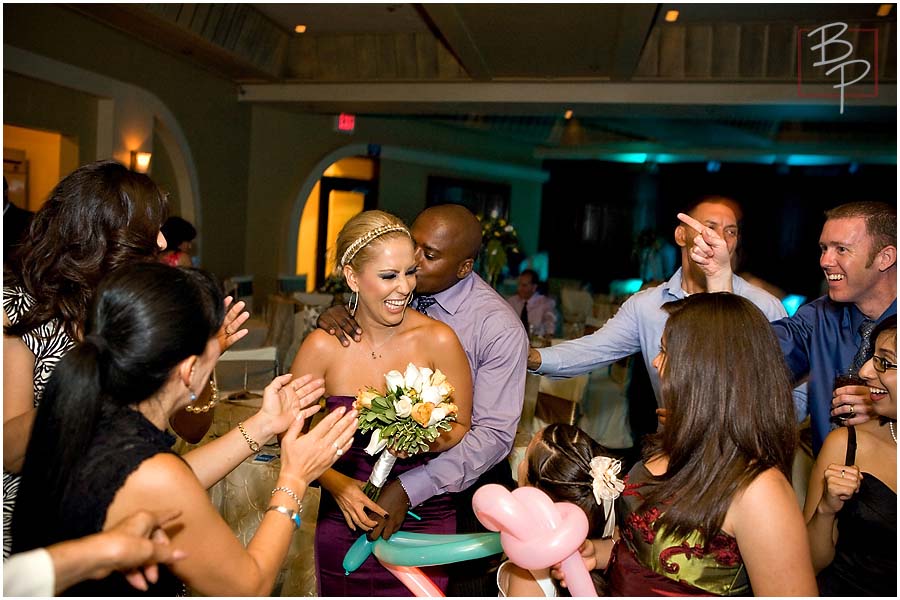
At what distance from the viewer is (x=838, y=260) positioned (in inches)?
98.0

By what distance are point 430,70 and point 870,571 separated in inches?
319

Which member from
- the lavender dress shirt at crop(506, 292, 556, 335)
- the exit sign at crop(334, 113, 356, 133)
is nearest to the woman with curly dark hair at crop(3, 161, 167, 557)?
the lavender dress shirt at crop(506, 292, 556, 335)

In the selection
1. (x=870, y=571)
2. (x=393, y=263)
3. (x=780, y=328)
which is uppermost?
(x=393, y=263)

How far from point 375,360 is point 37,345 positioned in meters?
0.94

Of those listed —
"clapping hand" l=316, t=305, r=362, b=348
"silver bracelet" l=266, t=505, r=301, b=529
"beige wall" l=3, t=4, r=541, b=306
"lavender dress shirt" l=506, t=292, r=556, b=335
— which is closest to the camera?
"silver bracelet" l=266, t=505, r=301, b=529

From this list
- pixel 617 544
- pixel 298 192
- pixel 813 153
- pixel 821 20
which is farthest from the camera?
pixel 813 153

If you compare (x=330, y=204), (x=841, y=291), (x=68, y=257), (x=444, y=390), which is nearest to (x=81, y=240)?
(x=68, y=257)

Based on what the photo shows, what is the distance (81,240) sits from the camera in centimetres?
207

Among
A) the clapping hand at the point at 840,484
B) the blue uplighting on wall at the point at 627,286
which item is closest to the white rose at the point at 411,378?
the clapping hand at the point at 840,484

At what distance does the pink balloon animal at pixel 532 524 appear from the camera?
164 centimetres

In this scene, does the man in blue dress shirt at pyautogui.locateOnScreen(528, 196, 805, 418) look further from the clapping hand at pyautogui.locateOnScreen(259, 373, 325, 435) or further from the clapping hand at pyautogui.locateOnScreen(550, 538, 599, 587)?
the clapping hand at pyautogui.locateOnScreen(259, 373, 325, 435)

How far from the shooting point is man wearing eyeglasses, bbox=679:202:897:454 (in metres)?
2.47

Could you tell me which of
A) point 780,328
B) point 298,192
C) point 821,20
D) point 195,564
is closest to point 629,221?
point 298,192

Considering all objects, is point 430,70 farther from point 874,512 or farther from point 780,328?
point 874,512
